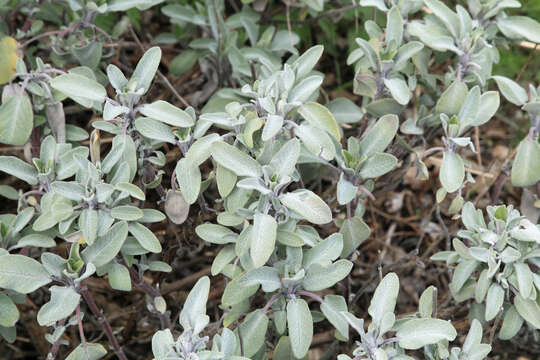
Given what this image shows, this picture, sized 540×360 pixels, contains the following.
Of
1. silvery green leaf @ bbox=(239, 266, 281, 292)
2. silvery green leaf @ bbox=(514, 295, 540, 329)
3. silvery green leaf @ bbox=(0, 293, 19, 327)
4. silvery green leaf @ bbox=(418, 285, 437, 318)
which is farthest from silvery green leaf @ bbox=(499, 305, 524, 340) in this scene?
silvery green leaf @ bbox=(0, 293, 19, 327)

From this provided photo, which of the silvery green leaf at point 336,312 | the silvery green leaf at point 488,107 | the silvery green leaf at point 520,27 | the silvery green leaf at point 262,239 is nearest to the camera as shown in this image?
the silvery green leaf at point 262,239

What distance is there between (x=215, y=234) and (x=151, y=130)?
28 cm

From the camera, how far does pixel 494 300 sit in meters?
1.41

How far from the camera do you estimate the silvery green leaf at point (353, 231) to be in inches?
58.1

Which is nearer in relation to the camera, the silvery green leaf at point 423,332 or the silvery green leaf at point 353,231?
the silvery green leaf at point 423,332

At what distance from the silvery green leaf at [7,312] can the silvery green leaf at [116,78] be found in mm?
530

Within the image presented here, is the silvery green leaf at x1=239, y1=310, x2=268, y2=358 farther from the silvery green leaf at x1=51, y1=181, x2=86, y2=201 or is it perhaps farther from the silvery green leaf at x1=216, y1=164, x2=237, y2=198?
Result: the silvery green leaf at x1=51, y1=181, x2=86, y2=201

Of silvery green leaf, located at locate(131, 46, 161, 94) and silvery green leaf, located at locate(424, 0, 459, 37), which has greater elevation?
silvery green leaf, located at locate(424, 0, 459, 37)

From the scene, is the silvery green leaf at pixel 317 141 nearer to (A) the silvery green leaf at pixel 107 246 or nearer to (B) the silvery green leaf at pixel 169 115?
(B) the silvery green leaf at pixel 169 115

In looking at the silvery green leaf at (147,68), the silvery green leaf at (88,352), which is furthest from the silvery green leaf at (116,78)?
the silvery green leaf at (88,352)

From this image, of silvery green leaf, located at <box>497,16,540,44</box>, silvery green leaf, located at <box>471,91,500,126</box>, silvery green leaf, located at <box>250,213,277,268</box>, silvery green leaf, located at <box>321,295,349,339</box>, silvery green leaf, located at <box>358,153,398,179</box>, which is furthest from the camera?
silvery green leaf, located at <box>497,16,540,44</box>

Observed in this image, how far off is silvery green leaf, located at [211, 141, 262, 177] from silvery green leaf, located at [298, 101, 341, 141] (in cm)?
17

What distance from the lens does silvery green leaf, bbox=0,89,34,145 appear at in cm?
153

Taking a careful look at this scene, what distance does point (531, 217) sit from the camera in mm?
1651
